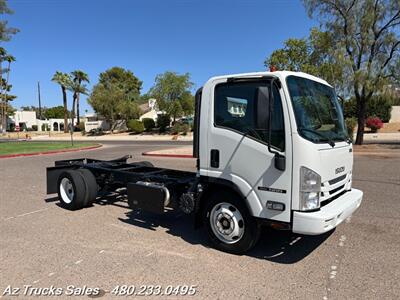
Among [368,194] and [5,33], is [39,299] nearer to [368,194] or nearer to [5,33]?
[368,194]

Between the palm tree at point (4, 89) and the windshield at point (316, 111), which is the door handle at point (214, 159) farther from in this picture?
the palm tree at point (4, 89)

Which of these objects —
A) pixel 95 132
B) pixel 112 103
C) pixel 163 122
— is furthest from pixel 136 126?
pixel 95 132

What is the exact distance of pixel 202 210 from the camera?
5.11m

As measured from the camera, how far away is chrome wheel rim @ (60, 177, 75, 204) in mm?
7336

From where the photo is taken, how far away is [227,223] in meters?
4.82

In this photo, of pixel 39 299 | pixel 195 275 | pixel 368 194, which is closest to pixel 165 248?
pixel 195 275

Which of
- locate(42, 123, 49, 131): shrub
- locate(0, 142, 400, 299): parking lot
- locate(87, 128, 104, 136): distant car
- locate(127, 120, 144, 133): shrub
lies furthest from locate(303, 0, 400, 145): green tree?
locate(42, 123, 49, 131): shrub

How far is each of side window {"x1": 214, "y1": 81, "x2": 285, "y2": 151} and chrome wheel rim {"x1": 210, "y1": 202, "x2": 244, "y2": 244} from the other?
1.07 meters

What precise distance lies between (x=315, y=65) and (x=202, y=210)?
2074 centimetres

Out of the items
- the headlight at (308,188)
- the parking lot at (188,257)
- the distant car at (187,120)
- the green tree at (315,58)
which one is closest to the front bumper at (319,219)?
the headlight at (308,188)

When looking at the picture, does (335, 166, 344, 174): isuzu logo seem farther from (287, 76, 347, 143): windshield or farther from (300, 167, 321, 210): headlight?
(300, 167, 321, 210): headlight

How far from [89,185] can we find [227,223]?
346cm

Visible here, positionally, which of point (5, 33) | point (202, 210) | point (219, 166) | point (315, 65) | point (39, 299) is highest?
point (5, 33)

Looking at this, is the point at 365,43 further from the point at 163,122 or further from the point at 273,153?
the point at 163,122
